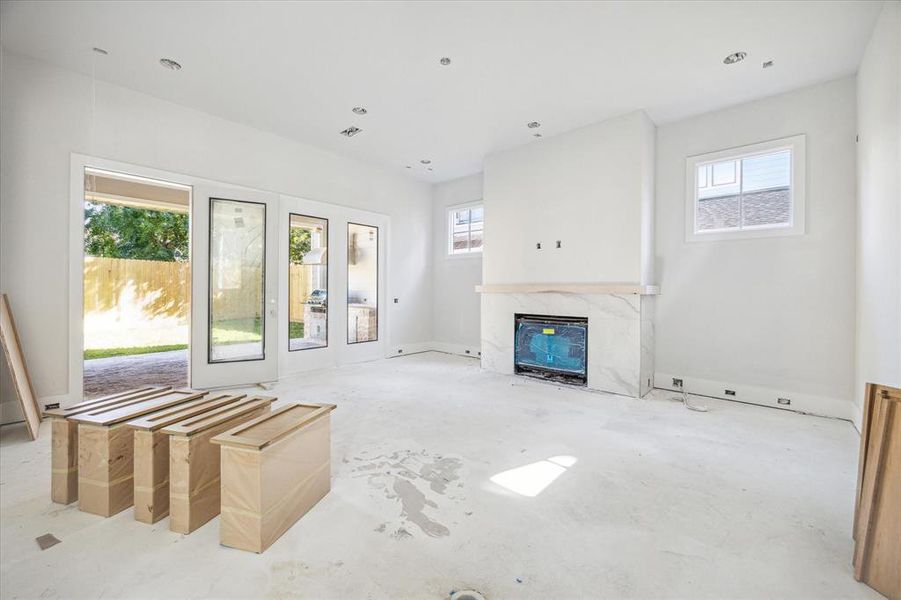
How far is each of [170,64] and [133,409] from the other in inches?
124

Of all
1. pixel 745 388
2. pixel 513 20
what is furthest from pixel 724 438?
pixel 513 20

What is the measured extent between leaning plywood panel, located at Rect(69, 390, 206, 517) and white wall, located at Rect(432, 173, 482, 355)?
506 centimetres

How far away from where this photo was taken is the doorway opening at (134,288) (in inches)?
204

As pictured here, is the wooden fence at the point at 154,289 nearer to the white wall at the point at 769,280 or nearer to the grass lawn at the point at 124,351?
the grass lawn at the point at 124,351

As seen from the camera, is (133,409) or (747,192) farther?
(747,192)

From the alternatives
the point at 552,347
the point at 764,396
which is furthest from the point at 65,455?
the point at 764,396

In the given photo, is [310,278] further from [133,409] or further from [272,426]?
[272,426]

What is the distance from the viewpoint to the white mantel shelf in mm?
4219

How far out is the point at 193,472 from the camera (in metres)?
1.74

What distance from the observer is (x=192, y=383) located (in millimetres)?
4168

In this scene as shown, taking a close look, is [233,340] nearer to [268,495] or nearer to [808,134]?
[268,495]

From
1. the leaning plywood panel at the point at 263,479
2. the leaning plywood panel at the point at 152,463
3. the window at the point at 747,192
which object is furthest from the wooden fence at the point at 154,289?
the window at the point at 747,192

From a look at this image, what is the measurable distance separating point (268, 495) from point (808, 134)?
544cm

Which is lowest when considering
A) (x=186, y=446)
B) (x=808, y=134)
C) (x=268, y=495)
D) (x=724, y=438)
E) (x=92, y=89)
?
(x=724, y=438)
